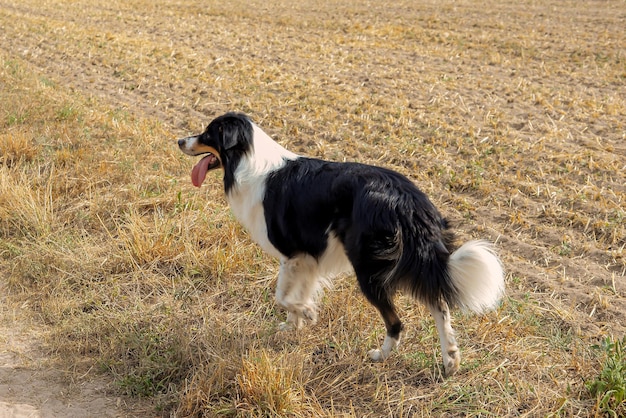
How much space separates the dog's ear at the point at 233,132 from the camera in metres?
4.23

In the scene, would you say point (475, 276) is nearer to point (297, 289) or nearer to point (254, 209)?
point (297, 289)

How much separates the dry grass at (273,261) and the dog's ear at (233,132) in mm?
1060

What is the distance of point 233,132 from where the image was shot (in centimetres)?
423

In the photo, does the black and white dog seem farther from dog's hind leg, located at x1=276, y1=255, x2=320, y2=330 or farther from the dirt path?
the dirt path

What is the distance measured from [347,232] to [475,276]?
807 millimetres

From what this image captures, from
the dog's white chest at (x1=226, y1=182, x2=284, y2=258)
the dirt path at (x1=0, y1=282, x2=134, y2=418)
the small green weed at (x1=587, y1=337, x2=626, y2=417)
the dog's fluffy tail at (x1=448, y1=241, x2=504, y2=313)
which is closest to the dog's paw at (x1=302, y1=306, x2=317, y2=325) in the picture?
the dog's white chest at (x1=226, y1=182, x2=284, y2=258)

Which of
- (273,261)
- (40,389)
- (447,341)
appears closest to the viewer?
(447,341)

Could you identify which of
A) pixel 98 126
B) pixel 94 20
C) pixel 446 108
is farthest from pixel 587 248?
pixel 94 20

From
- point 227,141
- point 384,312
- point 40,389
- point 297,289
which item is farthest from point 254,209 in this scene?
point 40,389

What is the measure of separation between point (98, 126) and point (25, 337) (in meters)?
4.15

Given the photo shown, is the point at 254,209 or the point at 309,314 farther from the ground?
the point at 254,209

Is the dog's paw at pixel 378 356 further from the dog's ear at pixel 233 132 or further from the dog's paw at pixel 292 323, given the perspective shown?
the dog's ear at pixel 233 132

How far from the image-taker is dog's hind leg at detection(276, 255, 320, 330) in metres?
4.23

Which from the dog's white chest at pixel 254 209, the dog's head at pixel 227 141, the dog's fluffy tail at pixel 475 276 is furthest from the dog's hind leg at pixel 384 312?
the dog's head at pixel 227 141
